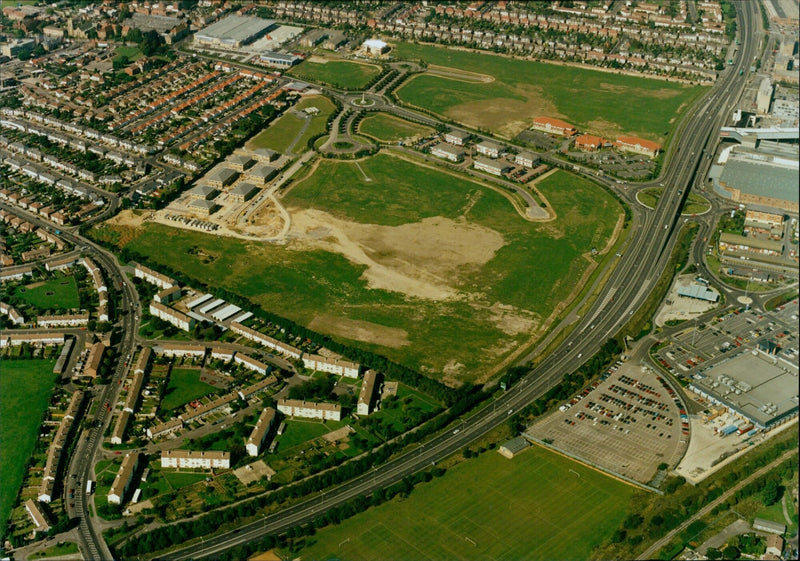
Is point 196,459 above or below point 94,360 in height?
below

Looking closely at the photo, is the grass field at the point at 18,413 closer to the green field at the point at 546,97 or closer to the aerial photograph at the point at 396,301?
the aerial photograph at the point at 396,301

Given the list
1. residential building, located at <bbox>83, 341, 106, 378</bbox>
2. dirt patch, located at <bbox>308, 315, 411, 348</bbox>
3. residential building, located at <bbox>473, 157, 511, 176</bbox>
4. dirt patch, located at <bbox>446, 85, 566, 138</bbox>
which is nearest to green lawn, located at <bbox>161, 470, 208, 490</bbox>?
residential building, located at <bbox>83, 341, 106, 378</bbox>

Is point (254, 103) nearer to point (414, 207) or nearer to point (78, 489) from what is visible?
point (414, 207)

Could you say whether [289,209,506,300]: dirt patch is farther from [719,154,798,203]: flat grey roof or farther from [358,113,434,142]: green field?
[719,154,798,203]: flat grey roof

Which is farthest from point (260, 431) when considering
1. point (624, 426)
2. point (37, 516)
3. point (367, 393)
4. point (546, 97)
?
point (546, 97)

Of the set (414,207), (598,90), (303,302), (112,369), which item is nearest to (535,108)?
(598,90)

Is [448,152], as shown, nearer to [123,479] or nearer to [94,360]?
[94,360]

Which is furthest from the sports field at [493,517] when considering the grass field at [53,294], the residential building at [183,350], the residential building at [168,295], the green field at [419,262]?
the grass field at [53,294]

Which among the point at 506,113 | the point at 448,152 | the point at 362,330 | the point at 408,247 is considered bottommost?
the point at 362,330
